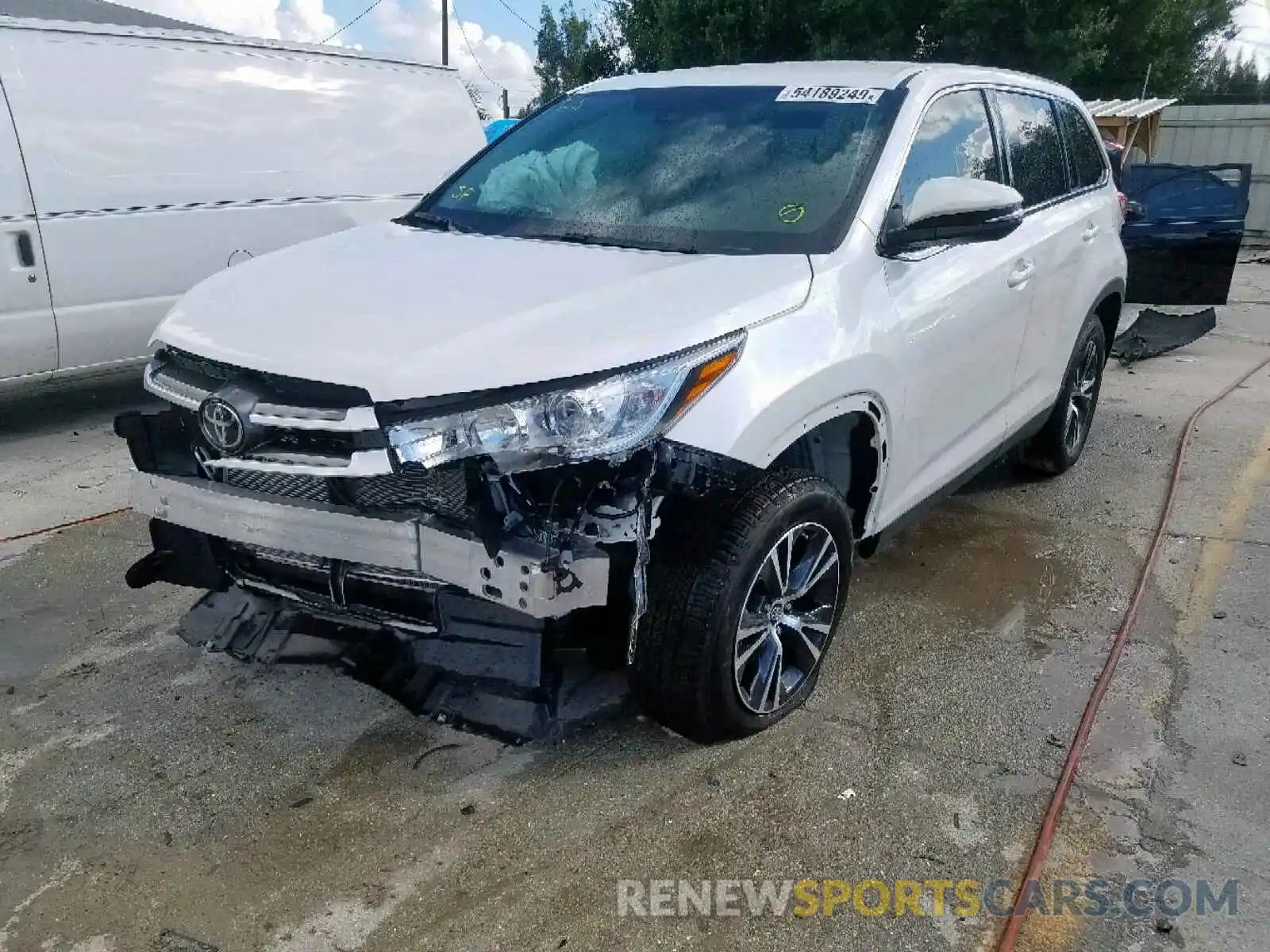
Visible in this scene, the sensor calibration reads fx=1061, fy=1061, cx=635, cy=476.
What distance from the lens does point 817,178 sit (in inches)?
126

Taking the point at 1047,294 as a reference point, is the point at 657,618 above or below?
below

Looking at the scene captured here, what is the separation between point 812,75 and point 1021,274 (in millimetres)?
1058

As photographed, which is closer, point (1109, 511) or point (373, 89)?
point (1109, 511)

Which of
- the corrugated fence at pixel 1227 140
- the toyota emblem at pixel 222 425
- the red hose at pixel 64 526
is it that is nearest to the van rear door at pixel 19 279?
the red hose at pixel 64 526

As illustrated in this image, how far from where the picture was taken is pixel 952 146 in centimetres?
361

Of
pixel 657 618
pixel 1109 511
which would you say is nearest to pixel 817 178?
pixel 657 618

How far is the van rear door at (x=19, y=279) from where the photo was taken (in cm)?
525

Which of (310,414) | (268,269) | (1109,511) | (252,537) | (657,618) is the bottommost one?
(1109,511)

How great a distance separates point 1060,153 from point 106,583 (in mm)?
4304

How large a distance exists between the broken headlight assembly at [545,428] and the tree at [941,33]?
693 inches

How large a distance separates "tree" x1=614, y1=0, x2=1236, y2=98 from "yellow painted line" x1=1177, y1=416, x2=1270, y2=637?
565 inches

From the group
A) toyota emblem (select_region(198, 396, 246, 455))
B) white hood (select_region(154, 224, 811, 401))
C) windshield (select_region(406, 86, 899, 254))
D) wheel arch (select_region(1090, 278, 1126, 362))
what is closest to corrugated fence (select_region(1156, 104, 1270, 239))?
wheel arch (select_region(1090, 278, 1126, 362))

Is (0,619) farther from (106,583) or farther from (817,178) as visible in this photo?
(817,178)

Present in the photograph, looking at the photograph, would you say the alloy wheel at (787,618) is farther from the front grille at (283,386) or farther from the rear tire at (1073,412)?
the rear tire at (1073,412)
